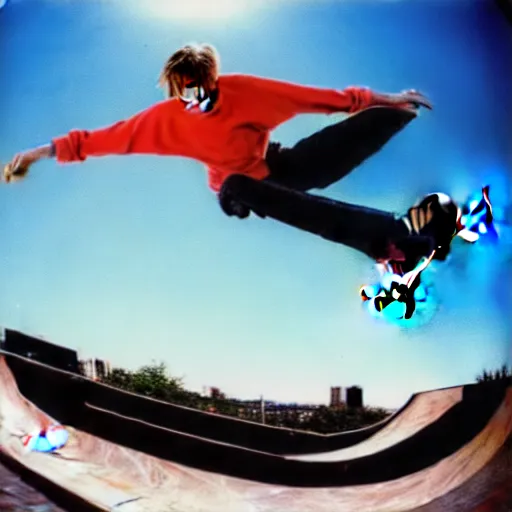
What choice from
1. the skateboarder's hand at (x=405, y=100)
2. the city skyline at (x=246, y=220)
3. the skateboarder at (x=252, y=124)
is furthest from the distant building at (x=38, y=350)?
the skateboarder's hand at (x=405, y=100)

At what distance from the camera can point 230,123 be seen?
3.71ft

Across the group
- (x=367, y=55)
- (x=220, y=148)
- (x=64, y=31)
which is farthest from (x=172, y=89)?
(x=367, y=55)

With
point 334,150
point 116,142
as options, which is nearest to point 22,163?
point 116,142

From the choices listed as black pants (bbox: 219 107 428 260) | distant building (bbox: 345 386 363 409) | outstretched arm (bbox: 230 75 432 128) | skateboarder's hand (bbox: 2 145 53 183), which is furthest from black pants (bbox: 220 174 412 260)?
skateboarder's hand (bbox: 2 145 53 183)

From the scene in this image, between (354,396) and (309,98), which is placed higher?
(309,98)

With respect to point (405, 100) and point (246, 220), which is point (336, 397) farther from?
point (405, 100)

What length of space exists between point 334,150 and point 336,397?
17.5 inches

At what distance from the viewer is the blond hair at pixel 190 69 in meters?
1.13

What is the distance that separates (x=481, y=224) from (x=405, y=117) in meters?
0.24

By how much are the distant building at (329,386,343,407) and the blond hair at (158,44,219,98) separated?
1.91 ft

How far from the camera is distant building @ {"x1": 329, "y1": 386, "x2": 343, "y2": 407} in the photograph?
1.08 m

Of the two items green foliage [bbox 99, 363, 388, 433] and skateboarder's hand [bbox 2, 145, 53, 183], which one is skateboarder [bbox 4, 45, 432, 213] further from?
green foliage [bbox 99, 363, 388, 433]

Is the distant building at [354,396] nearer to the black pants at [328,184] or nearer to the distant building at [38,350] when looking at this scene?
the black pants at [328,184]

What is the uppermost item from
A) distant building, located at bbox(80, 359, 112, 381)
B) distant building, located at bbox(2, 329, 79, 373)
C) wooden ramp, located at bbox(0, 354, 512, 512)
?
distant building, located at bbox(2, 329, 79, 373)
